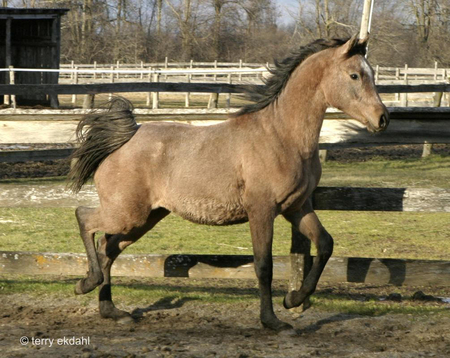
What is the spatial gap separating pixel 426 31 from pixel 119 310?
5431 centimetres

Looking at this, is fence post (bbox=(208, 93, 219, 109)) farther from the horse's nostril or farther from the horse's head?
the horse's nostril

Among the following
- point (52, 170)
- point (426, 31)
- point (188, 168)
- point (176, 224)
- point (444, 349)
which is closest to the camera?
point (444, 349)

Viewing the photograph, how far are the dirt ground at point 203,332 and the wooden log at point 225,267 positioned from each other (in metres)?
0.23

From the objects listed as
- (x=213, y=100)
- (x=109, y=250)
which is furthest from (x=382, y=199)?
(x=213, y=100)

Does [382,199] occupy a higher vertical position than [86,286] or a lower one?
higher

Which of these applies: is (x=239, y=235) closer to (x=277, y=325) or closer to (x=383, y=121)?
(x=277, y=325)

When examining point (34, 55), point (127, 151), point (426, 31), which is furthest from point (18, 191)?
point (426, 31)

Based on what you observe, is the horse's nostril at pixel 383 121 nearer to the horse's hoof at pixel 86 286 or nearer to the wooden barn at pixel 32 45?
the horse's hoof at pixel 86 286

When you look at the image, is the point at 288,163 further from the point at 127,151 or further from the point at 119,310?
the point at 119,310

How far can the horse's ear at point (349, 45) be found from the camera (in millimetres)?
4816

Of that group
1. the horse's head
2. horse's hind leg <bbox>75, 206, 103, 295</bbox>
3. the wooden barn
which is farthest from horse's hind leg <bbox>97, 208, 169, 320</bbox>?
the wooden barn

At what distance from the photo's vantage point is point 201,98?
37.0m

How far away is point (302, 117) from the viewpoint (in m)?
5.04

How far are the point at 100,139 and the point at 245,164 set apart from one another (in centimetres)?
117
